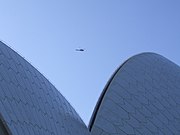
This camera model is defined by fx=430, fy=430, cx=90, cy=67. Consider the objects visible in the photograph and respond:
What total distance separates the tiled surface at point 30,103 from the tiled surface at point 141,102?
1823mm

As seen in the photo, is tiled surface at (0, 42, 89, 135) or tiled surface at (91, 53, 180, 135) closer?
tiled surface at (0, 42, 89, 135)

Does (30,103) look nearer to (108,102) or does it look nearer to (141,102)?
(108,102)

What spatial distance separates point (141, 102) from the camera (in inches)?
1037

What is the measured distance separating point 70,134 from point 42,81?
301cm

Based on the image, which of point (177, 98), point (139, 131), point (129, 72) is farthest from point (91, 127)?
point (177, 98)

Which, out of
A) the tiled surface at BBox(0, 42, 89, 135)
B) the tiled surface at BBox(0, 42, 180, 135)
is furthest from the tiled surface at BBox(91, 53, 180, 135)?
the tiled surface at BBox(0, 42, 89, 135)

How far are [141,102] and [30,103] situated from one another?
36.4ft

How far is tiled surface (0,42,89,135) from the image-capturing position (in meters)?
14.3

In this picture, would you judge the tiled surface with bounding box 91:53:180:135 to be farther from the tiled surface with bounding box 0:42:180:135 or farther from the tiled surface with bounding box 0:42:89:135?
the tiled surface with bounding box 0:42:89:135

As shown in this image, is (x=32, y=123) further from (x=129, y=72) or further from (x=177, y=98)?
(x=177, y=98)

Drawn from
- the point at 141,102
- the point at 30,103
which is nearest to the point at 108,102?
the point at 141,102

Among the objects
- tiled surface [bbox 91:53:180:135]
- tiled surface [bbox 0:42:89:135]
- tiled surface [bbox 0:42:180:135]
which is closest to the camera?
tiled surface [bbox 0:42:89:135]

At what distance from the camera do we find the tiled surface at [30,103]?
14.3 m

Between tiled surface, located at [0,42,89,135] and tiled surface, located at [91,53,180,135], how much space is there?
182cm
